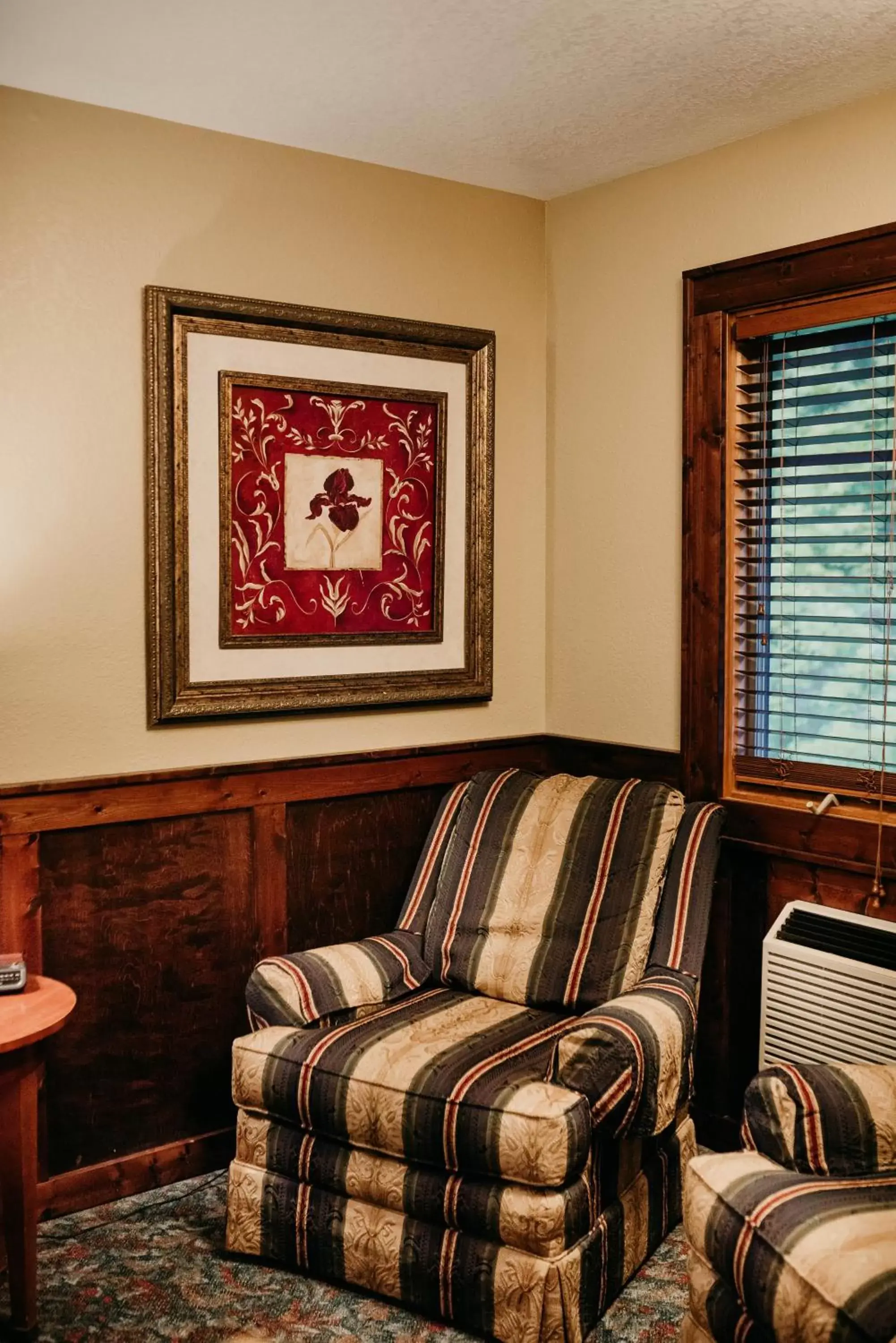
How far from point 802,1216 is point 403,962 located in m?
1.21

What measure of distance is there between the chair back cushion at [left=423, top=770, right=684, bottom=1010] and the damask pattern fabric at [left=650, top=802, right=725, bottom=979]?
0.03 metres

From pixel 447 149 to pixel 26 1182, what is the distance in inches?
101

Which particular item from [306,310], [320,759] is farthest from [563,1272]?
[306,310]

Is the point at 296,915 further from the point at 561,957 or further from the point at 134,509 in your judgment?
the point at 134,509

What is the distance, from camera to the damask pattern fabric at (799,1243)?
5.83ft

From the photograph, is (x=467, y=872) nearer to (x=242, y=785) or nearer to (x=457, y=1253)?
(x=242, y=785)

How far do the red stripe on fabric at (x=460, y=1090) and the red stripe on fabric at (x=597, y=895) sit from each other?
0.22 m

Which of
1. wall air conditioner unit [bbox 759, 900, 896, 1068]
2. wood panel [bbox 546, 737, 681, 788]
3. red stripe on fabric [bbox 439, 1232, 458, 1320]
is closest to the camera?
red stripe on fabric [bbox 439, 1232, 458, 1320]

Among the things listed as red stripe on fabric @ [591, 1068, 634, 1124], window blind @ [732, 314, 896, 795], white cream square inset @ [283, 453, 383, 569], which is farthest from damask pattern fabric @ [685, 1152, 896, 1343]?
white cream square inset @ [283, 453, 383, 569]

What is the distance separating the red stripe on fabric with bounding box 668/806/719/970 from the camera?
2785 mm

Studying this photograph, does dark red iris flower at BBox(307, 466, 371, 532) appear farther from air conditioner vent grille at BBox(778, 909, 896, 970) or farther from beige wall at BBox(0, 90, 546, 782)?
air conditioner vent grille at BBox(778, 909, 896, 970)

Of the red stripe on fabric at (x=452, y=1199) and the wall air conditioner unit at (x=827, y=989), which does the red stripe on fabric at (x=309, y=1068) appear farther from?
the wall air conditioner unit at (x=827, y=989)

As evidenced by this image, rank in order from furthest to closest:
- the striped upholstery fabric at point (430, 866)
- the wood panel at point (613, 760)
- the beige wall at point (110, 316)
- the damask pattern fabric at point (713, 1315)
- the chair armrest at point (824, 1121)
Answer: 1. the wood panel at point (613, 760)
2. the striped upholstery fabric at point (430, 866)
3. the beige wall at point (110, 316)
4. the chair armrest at point (824, 1121)
5. the damask pattern fabric at point (713, 1315)

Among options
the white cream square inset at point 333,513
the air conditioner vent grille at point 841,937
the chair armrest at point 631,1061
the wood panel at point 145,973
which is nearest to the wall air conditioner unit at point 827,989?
the air conditioner vent grille at point 841,937
